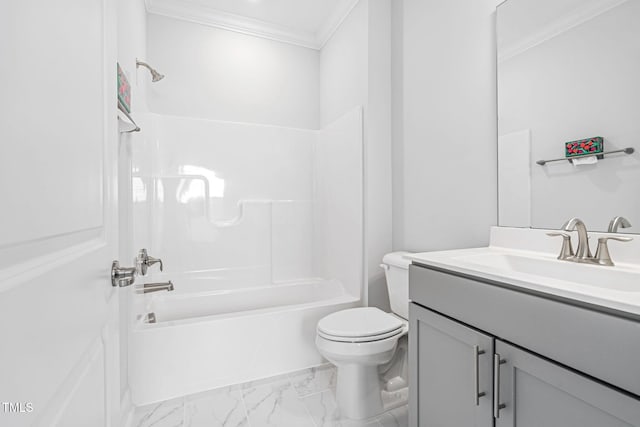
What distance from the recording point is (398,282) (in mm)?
1742

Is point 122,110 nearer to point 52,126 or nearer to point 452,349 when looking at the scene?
point 52,126

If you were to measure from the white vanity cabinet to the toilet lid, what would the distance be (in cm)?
30

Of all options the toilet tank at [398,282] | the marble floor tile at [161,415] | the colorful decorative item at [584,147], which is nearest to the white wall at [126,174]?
the marble floor tile at [161,415]

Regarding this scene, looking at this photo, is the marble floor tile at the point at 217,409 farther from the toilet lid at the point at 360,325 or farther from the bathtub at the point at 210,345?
the toilet lid at the point at 360,325

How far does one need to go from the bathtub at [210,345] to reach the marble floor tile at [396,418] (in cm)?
57

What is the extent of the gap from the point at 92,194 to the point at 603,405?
46.1 inches

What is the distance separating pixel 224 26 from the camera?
2.52 m

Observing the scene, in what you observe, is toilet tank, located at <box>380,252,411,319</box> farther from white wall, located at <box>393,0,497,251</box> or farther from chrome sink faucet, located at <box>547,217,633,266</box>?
chrome sink faucet, located at <box>547,217,633,266</box>

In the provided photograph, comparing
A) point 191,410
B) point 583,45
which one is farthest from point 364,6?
point 191,410

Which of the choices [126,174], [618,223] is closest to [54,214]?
[126,174]

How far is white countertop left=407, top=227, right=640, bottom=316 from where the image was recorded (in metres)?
0.68

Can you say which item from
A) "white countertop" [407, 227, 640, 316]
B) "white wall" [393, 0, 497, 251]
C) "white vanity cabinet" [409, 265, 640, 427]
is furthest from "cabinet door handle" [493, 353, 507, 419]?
"white wall" [393, 0, 497, 251]

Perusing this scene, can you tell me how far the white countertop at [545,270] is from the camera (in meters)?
0.68

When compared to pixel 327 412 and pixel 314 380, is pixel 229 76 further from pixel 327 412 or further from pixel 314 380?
pixel 327 412
